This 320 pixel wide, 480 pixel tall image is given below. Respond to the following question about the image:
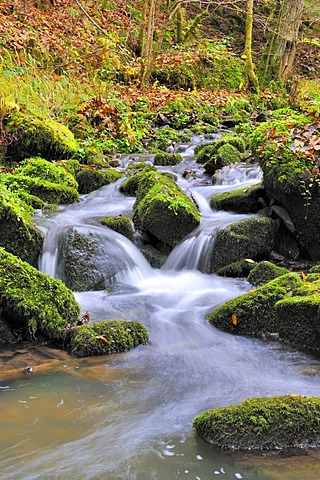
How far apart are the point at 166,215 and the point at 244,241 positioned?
1.27 meters

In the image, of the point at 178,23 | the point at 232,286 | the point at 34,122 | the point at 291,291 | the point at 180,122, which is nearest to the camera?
the point at 291,291

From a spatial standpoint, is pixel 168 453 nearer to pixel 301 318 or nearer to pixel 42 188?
pixel 301 318

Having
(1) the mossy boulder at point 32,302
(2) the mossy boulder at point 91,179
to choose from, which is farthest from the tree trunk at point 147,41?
(1) the mossy boulder at point 32,302

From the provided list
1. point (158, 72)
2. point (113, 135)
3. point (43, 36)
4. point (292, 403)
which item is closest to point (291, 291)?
point (292, 403)

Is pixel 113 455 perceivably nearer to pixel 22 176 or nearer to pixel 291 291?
pixel 291 291

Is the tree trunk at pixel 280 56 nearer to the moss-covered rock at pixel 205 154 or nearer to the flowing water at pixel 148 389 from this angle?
the moss-covered rock at pixel 205 154

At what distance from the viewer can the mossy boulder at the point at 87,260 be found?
6662 millimetres

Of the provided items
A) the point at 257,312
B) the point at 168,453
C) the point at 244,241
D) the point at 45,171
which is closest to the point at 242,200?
the point at 244,241

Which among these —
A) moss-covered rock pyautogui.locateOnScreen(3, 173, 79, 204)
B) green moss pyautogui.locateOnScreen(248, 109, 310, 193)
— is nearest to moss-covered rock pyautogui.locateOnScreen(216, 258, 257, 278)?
green moss pyautogui.locateOnScreen(248, 109, 310, 193)

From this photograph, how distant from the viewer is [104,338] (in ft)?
15.7

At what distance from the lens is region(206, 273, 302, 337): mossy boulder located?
5.39 meters

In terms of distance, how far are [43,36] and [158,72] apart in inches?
179

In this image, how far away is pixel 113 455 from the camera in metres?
3.12

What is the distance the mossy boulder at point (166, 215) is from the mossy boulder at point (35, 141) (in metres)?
3.14
